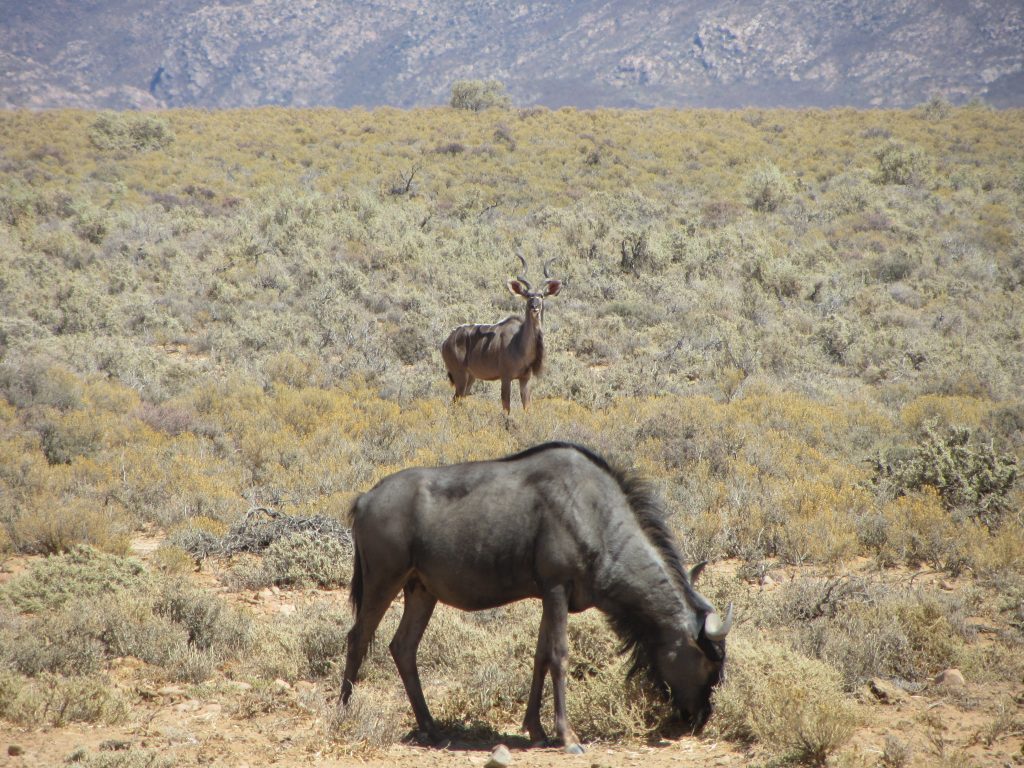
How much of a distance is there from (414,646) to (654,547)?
5.68ft

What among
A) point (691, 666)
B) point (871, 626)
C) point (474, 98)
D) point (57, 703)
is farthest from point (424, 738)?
point (474, 98)

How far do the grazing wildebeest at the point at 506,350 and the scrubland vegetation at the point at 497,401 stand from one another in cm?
55

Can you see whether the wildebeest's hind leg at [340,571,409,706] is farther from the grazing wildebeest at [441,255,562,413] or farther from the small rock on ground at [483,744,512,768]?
the grazing wildebeest at [441,255,562,413]

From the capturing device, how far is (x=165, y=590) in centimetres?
731

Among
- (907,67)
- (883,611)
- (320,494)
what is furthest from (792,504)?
(907,67)

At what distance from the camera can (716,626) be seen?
533 cm

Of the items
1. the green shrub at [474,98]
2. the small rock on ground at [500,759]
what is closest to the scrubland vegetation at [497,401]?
the small rock on ground at [500,759]

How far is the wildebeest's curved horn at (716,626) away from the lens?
17.0 feet

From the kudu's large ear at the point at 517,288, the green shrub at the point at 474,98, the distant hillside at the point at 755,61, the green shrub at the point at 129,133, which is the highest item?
the distant hillside at the point at 755,61

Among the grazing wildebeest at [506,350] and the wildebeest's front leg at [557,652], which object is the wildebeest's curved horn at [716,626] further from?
the grazing wildebeest at [506,350]

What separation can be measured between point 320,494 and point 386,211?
17.4 metres

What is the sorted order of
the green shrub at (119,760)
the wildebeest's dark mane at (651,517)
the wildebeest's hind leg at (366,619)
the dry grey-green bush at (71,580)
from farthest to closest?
the dry grey-green bush at (71,580)
the wildebeest's hind leg at (366,619)
the wildebeest's dark mane at (651,517)
the green shrub at (119,760)

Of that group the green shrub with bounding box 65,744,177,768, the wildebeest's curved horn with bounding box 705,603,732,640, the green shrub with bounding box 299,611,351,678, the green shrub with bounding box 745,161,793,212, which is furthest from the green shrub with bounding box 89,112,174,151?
the wildebeest's curved horn with bounding box 705,603,732,640

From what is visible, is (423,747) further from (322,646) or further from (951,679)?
(951,679)
